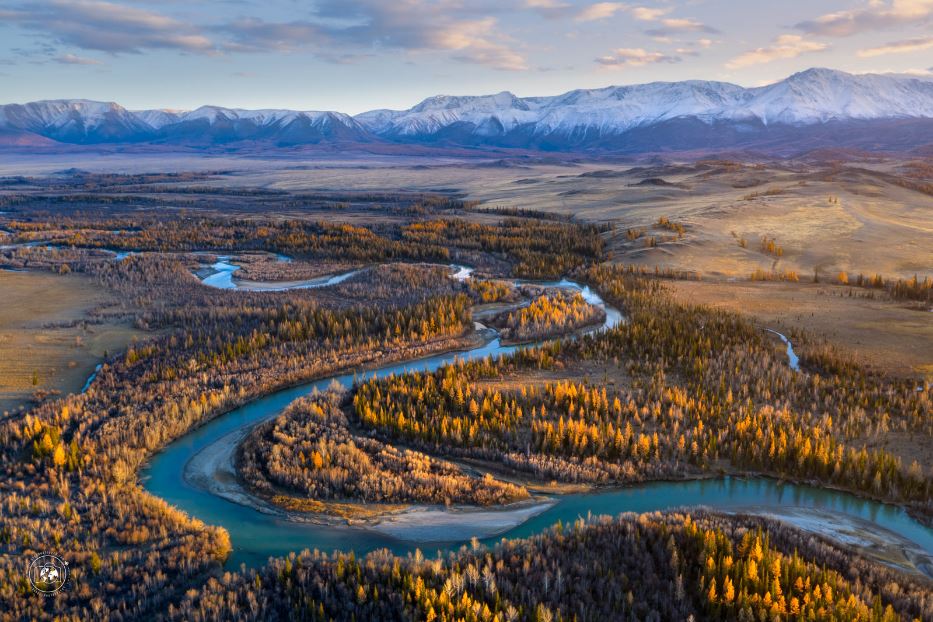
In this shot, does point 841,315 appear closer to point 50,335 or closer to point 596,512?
point 596,512

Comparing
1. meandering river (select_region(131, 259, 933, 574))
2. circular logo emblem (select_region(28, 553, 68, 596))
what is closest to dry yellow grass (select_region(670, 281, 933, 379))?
meandering river (select_region(131, 259, 933, 574))

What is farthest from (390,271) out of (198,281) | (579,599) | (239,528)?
(579,599)

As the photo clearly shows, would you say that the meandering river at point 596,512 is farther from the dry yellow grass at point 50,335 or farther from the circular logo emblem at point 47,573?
the dry yellow grass at point 50,335

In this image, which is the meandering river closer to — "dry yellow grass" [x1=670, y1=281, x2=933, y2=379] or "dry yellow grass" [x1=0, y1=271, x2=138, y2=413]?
"dry yellow grass" [x1=0, y1=271, x2=138, y2=413]

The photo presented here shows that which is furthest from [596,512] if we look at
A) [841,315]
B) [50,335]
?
[50,335]

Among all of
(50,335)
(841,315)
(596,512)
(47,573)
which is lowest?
(596,512)

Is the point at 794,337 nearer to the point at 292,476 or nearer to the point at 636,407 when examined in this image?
the point at 636,407

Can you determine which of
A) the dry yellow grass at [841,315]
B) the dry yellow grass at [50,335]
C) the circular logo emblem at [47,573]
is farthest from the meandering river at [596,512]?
the dry yellow grass at [841,315]
